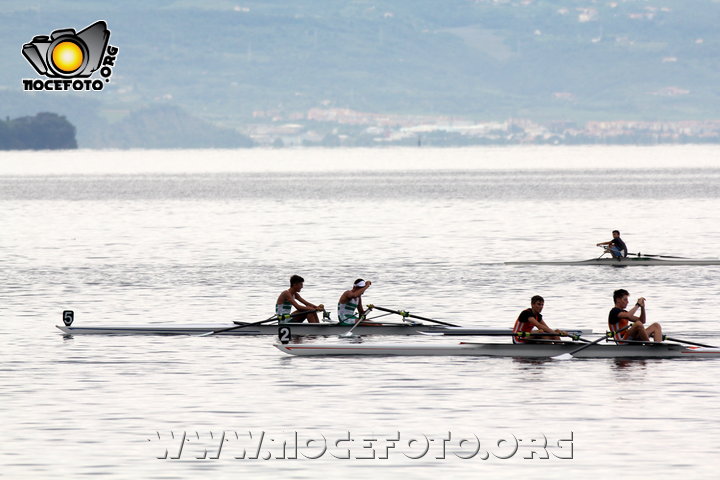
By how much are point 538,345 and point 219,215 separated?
85.6m

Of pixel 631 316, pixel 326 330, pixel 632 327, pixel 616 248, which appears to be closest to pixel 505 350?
pixel 632 327

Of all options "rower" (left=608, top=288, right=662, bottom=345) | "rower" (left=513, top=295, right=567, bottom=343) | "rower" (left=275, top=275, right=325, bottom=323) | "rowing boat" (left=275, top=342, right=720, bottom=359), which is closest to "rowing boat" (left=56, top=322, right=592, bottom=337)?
"rower" (left=275, top=275, right=325, bottom=323)

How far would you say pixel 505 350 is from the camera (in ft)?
108

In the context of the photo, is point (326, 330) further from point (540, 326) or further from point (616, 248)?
point (616, 248)

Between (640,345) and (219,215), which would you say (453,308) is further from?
(219,215)

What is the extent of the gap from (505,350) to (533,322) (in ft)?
4.89

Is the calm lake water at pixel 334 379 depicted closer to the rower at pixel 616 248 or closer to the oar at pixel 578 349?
the oar at pixel 578 349

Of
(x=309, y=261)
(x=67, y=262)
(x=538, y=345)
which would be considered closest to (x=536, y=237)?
(x=309, y=261)

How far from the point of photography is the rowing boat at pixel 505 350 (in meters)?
32.2

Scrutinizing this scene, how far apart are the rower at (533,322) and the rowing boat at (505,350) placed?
1.04ft

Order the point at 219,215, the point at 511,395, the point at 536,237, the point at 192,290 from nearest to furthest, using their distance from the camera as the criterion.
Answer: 1. the point at 511,395
2. the point at 192,290
3. the point at 536,237
4. the point at 219,215

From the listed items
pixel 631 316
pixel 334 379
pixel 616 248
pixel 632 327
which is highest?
pixel 616 248

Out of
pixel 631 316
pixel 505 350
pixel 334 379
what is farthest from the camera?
pixel 505 350

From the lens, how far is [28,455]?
23.2 metres
